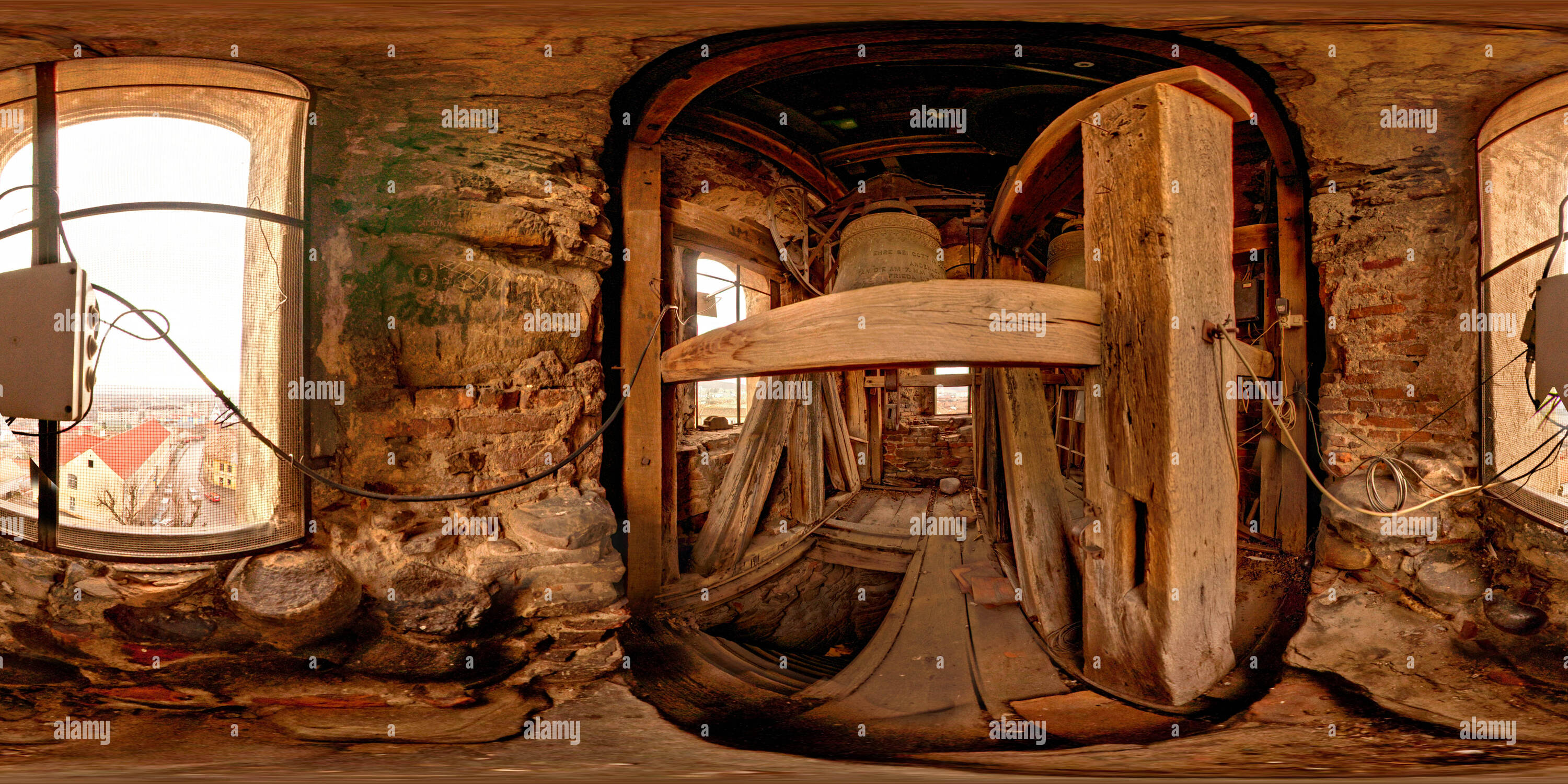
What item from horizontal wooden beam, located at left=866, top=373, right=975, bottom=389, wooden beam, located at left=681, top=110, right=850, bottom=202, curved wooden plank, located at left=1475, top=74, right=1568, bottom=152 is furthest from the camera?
horizontal wooden beam, located at left=866, top=373, right=975, bottom=389

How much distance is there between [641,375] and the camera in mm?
2674

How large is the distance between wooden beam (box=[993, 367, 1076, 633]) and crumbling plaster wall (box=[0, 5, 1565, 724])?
1.36m

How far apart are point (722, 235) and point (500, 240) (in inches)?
51.2

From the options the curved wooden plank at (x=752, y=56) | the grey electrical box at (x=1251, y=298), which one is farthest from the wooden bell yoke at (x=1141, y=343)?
the grey electrical box at (x=1251, y=298)

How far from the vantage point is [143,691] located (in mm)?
1791

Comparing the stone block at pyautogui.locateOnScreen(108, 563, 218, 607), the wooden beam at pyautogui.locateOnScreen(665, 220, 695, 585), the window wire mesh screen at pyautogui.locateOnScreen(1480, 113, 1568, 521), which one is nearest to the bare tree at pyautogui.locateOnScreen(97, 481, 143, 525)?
the stone block at pyautogui.locateOnScreen(108, 563, 218, 607)

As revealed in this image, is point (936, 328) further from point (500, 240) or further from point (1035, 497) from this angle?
point (500, 240)

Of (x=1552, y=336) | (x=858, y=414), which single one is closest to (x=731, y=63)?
(x=1552, y=336)

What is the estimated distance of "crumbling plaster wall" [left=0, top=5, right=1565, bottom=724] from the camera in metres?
1.86

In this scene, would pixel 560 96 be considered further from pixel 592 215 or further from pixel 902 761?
pixel 902 761

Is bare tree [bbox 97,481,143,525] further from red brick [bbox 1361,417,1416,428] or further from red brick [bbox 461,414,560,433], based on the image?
red brick [bbox 1361,417,1416,428]

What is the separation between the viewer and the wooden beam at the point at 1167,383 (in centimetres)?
154

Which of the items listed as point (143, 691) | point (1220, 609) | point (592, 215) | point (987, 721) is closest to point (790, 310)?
point (592, 215)

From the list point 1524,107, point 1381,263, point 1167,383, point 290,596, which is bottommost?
point 290,596
